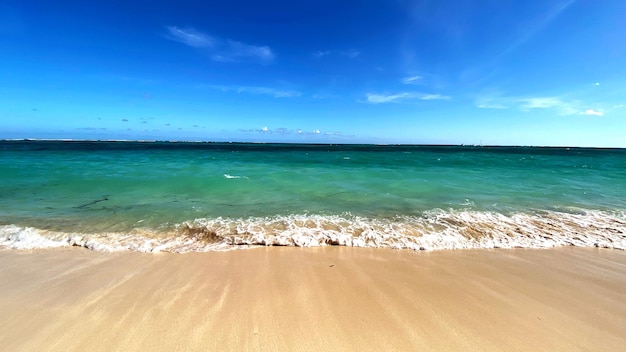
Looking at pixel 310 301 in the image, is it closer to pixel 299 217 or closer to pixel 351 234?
pixel 351 234

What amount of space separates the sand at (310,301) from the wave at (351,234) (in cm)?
50

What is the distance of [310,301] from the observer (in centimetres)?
328

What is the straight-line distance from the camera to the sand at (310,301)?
8.62 ft

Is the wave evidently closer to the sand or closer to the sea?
the sea

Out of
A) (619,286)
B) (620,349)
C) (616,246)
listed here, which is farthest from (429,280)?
(616,246)

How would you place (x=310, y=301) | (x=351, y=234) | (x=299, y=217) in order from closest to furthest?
(x=310, y=301), (x=351, y=234), (x=299, y=217)

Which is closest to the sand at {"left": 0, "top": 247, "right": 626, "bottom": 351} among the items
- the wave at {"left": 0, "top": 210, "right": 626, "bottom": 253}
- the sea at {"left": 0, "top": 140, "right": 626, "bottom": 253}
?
the wave at {"left": 0, "top": 210, "right": 626, "bottom": 253}

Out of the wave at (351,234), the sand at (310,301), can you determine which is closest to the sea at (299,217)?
the wave at (351,234)

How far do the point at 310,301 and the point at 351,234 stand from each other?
2729mm

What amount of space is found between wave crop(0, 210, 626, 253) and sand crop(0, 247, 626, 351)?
0.50m

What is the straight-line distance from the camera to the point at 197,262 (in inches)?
175

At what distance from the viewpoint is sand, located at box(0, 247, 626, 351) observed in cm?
263

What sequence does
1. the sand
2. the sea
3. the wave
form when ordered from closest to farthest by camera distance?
the sand
the wave
the sea

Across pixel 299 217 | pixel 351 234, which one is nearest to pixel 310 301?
pixel 351 234
